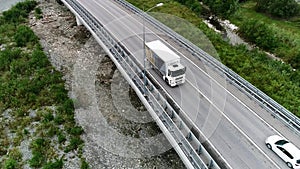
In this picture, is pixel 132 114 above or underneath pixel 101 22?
underneath

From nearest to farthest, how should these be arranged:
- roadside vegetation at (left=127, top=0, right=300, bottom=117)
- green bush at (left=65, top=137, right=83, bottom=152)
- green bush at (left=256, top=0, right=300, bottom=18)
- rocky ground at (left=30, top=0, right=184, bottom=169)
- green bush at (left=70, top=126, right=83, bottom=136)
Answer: rocky ground at (left=30, top=0, right=184, bottom=169)
green bush at (left=65, top=137, right=83, bottom=152)
green bush at (left=70, top=126, right=83, bottom=136)
roadside vegetation at (left=127, top=0, right=300, bottom=117)
green bush at (left=256, top=0, right=300, bottom=18)

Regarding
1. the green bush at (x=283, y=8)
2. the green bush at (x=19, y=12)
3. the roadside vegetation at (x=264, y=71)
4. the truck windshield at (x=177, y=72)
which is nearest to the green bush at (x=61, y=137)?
the truck windshield at (x=177, y=72)

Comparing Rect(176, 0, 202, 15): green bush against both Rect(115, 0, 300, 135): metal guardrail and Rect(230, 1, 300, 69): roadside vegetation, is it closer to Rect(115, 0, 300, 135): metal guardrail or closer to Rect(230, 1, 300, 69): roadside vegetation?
Rect(230, 1, 300, 69): roadside vegetation

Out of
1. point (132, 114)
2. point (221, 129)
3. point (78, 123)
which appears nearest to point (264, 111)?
point (221, 129)

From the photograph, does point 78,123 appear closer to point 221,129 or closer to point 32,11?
point 221,129

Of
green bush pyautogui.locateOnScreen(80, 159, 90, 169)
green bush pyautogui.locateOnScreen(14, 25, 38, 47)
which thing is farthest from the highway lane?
green bush pyautogui.locateOnScreen(14, 25, 38, 47)

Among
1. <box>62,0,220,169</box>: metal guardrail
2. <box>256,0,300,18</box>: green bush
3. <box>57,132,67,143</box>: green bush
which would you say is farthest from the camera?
<box>256,0,300,18</box>: green bush

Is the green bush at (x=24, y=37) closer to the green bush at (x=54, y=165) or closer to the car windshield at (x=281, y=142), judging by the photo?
the green bush at (x=54, y=165)
